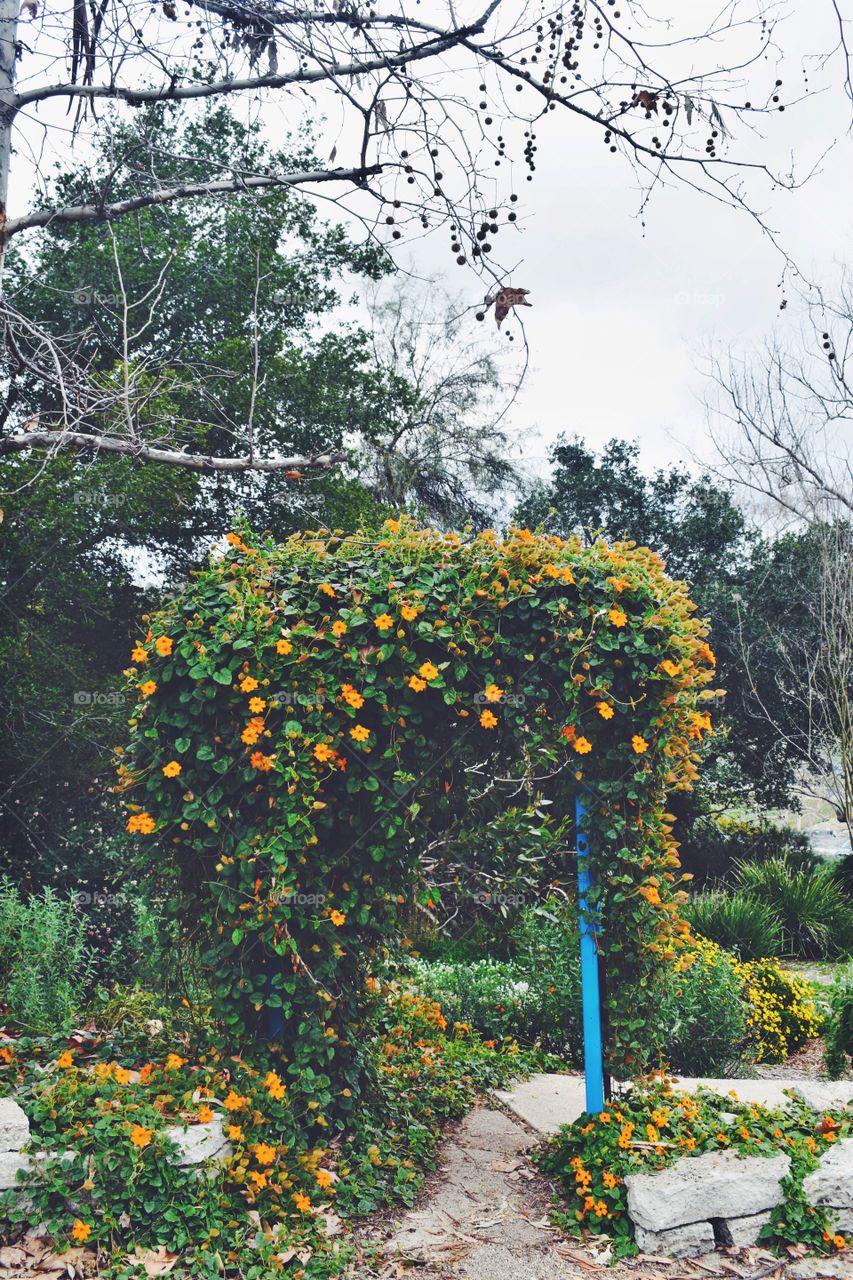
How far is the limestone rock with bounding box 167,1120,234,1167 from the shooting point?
3374mm

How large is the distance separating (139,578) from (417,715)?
720cm

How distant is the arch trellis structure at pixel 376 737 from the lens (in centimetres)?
378

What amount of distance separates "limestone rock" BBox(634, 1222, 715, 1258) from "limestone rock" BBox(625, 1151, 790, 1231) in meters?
0.02

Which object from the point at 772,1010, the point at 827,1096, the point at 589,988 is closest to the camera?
the point at 589,988

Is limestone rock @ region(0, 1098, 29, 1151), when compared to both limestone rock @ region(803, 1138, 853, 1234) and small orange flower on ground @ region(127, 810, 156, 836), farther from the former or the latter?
limestone rock @ region(803, 1138, 853, 1234)

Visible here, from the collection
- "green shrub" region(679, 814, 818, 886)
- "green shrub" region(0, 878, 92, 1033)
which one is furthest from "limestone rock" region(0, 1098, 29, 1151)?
"green shrub" region(679, 814, 818, 886)

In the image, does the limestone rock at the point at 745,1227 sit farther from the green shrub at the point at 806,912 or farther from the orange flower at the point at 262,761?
the green shrub at the point at 806,912

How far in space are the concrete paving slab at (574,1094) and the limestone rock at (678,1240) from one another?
0.85 metres

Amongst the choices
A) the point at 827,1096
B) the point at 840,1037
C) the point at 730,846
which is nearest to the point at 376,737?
the point at 827,1096

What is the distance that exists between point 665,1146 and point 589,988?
631 mm

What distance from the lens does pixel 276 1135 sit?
3.72 meters

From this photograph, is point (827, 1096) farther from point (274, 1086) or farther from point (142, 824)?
point (142, 824)

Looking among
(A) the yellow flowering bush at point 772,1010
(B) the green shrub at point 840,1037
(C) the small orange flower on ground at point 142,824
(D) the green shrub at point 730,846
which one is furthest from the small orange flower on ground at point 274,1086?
(D) the green shrub at point 730,846

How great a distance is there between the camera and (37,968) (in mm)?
4496
